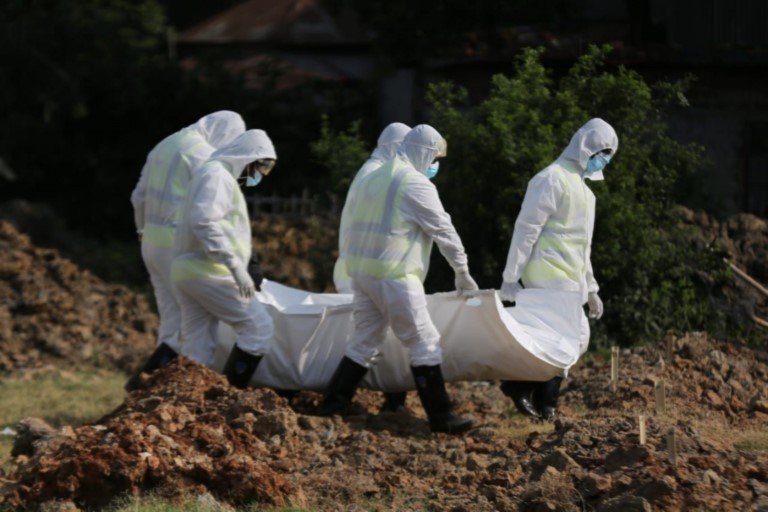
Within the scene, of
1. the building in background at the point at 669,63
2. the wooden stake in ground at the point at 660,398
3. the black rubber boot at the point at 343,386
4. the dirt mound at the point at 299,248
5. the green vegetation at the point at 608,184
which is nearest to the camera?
the wooden stake in ground at the point at 660,398

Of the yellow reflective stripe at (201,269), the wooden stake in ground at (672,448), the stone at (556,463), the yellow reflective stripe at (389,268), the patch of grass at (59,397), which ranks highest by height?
the yellow reflective stripe at (389,268)

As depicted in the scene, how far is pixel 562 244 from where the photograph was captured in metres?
11.3

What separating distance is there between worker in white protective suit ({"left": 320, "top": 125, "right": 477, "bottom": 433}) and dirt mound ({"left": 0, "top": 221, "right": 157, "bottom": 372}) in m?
5.52

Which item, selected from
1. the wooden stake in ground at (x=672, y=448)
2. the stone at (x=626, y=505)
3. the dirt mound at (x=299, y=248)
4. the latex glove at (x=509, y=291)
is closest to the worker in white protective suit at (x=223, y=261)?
the latex glove at (x=509, y=291)

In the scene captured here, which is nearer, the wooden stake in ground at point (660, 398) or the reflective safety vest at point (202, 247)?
the wooden stake in ground at point (660, 398)

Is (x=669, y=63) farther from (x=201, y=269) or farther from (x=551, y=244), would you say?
(x=201, y=269)

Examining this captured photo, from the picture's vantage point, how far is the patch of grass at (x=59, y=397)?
485 inches

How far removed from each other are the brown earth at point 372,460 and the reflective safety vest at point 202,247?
104 centimetres

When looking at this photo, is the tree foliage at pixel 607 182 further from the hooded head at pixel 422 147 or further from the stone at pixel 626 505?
the stone at pixel 626 505

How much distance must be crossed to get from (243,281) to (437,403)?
5.55 feet

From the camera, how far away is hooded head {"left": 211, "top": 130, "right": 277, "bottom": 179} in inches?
448

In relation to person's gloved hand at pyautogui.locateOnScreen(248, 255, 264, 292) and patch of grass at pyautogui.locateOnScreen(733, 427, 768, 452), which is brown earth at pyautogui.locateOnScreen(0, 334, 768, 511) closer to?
patch of grass at pyautogui.locateOnScreen(733, 427, 768, 452)

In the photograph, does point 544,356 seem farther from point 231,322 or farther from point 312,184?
point 312,184

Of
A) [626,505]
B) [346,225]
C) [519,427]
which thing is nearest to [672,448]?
[626,505]
